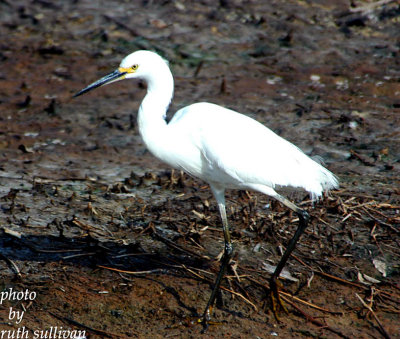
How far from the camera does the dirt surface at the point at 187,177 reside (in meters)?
3.98

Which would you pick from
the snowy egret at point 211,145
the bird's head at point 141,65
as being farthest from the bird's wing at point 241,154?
the bird's head at point 141,65

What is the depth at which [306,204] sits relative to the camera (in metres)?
4.97

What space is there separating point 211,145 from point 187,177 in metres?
1.63

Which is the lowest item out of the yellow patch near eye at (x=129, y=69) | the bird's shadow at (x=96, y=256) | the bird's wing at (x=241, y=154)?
the bird's shadow at (x=96, y=256)

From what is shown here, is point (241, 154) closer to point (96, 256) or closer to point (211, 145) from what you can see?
point (211, 145)

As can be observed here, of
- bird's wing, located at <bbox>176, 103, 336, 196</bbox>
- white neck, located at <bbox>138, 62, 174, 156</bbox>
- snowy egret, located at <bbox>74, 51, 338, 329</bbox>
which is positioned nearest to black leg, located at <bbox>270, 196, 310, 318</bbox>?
snowy egret, located at <bbox>74, 51, 338, 329</bbox>

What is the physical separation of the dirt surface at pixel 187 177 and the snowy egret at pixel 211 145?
38 cm

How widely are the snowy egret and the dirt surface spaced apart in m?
0.38

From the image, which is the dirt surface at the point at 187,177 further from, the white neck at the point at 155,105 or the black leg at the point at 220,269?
the white neck at the point at 155,105

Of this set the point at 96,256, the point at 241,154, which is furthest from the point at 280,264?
the point at 96,256

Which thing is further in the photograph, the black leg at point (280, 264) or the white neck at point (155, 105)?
the black leg at point (280, 264)

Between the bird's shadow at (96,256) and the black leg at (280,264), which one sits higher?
the black leg at (280,264)

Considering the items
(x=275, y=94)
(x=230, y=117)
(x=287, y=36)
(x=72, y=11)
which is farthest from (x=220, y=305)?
(x=72, y=11)

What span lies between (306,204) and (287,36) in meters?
Answer: 3.81
